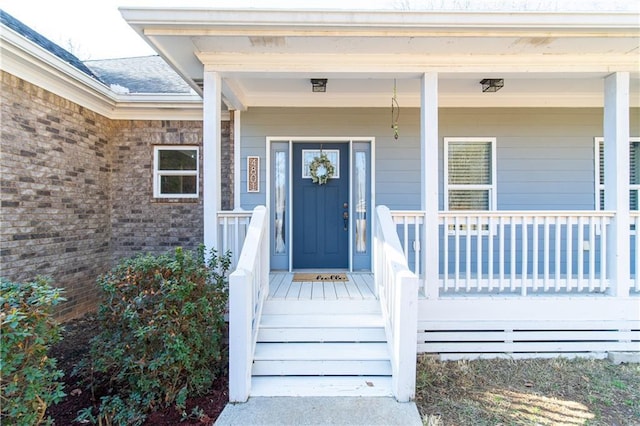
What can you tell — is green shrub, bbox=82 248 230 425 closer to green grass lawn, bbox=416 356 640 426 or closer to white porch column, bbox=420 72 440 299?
green grass lawn, bbox=416 356 640 426

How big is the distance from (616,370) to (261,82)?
498 centimetres

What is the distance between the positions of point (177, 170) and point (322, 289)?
10.5ft

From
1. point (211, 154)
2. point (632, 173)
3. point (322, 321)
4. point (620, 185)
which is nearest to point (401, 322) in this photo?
point (322, 321)

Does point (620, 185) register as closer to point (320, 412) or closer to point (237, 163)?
point (320, 412)

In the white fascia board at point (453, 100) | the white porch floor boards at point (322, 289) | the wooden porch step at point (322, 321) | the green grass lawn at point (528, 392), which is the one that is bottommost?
the green grass lawn at point (528, 392)

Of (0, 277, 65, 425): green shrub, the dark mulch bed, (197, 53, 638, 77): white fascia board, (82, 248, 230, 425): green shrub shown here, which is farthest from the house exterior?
(0, 277, 65, 425): green shrub

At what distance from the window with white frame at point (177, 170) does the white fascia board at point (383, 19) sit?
275cm

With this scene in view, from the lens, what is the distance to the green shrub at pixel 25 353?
2094 mm

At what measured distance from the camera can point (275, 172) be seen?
5324mm

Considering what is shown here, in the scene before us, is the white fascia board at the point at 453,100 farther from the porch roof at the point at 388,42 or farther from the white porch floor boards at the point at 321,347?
the white porch floor boards at the point at 321,347

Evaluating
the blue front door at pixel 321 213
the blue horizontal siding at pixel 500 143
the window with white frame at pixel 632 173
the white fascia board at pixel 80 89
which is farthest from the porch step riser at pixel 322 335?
the window with white frame at pixel 632 173

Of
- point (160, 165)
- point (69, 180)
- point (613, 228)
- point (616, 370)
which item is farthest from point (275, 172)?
point (616, 370)

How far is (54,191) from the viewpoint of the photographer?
4.57 metres

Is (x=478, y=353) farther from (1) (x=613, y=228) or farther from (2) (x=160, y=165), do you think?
(2) (x=160, y=165)
